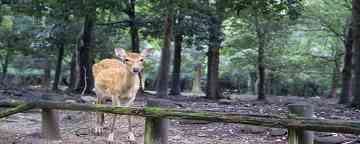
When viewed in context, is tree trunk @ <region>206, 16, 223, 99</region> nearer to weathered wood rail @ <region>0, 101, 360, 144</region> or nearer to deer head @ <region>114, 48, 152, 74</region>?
deer head @ <region>114, 48, 152, 74</region>

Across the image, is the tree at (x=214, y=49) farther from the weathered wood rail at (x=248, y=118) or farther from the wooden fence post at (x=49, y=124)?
the weathered wood rail at (x=248, y=118)

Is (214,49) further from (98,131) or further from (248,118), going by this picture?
(248,118)

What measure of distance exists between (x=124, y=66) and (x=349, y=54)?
37.9ft

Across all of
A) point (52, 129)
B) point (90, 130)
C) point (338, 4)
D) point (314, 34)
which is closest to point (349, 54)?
point (338, 4)

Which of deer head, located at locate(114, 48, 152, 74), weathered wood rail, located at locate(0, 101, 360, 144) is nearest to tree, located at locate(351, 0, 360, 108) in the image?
deer head, located at locate(114, 48, 152, 74)

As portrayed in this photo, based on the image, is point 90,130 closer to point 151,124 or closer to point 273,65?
point 151,124

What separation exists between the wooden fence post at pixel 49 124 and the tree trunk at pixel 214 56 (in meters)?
11.6

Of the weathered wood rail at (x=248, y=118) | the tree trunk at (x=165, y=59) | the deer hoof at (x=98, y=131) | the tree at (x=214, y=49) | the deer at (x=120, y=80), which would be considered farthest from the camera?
the tree at (x=214, y=49)

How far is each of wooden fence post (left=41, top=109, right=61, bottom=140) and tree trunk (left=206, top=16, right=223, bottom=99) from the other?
11.6m

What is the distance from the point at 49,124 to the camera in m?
6.94

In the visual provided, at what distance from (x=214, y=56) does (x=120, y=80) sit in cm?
1192

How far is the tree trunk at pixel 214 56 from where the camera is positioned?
59.9 ft

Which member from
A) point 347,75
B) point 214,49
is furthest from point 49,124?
point 214,49

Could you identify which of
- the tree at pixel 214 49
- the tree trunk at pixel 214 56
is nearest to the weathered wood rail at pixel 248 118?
the tree at pixel 214 49
